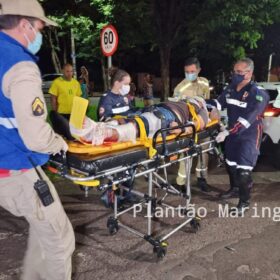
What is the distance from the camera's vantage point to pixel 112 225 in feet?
12.2

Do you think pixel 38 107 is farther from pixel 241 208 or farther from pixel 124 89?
pixel 241 208

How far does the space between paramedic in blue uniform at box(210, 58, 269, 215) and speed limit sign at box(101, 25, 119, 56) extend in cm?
277

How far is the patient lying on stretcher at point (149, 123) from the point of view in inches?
109

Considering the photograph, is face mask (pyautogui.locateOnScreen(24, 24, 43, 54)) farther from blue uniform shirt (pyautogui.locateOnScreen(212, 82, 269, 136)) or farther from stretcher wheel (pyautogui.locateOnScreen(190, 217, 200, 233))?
blue uniform shirt (pyautogui.locateOnScreen(212, 82, 269, 136))

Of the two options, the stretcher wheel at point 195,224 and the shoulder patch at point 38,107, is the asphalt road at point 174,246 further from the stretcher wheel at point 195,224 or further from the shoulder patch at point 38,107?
the shoulder patch at point 38,107

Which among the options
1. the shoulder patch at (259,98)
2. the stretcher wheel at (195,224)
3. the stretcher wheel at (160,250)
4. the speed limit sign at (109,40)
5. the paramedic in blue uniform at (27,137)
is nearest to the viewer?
the paramedic in blue uniform at (27,137)

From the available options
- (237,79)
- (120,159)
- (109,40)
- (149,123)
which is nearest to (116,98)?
(149,123)

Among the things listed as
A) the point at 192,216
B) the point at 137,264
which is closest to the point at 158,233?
the point at 192,216

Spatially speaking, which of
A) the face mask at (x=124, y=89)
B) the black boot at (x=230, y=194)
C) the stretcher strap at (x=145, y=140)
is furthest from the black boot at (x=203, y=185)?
the stretcher strap at (x=145, y=140)

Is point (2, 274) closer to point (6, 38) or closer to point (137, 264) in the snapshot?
point (137, 264)

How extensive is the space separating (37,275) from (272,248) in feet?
7.22

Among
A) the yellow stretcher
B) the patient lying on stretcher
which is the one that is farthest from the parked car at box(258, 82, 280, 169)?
the yellow stretcher

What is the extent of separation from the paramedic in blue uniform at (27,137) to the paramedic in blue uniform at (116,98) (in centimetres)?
198

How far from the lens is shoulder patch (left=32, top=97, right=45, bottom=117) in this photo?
1.99m
